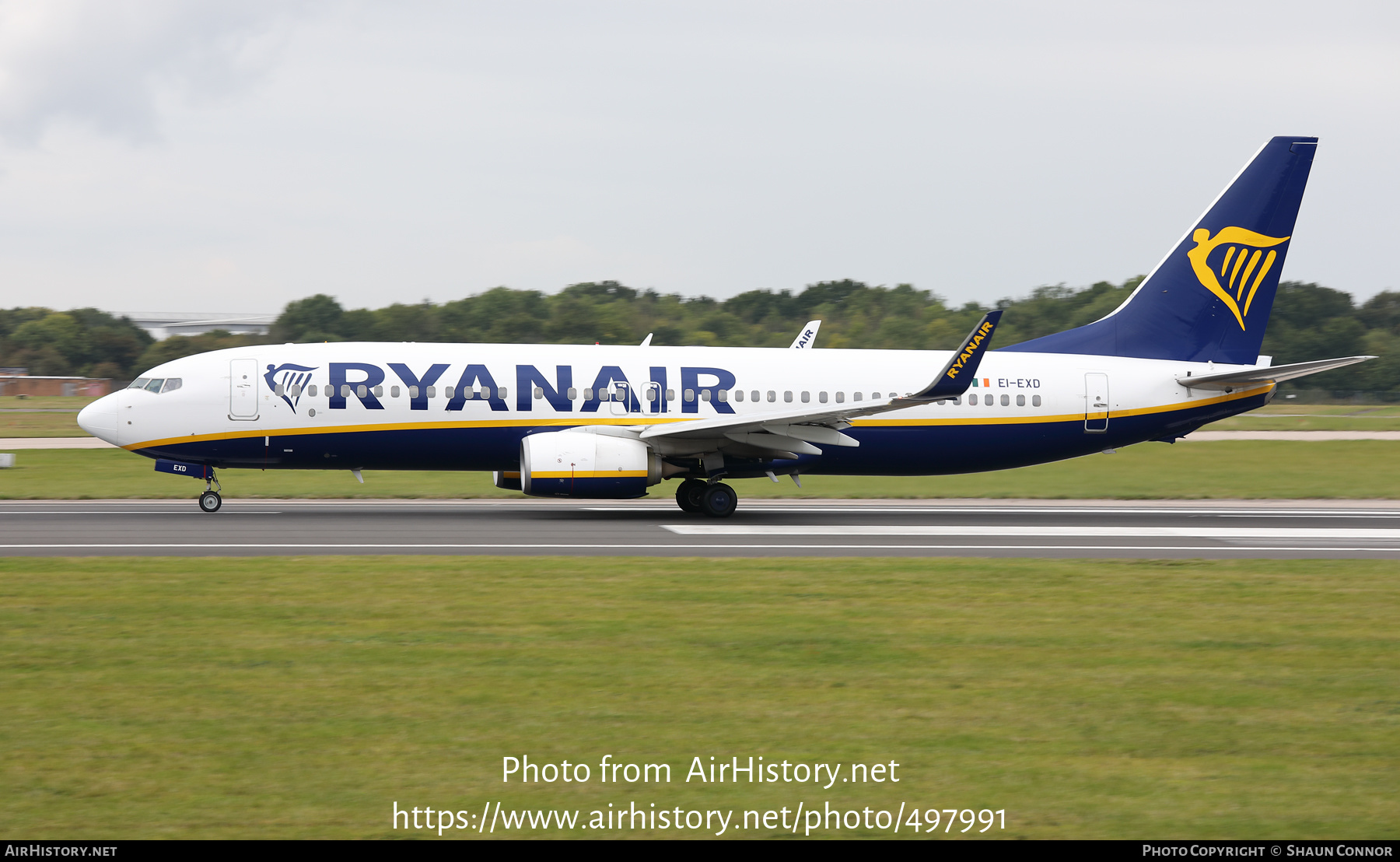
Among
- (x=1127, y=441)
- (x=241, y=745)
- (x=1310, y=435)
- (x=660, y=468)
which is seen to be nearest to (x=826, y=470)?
(x=660, y=468)

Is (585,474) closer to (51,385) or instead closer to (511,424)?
(511,424)

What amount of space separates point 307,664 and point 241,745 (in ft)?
7.29

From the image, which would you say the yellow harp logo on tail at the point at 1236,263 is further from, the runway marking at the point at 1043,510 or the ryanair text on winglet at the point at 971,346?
the ryanair text on winglet at the point at 971,346

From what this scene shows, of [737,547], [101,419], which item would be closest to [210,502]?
[101,419]

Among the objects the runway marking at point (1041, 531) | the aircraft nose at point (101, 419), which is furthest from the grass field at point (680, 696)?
the aircraft nose at point (101, 419)

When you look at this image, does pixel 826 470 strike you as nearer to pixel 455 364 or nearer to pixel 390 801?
pixel 455 364

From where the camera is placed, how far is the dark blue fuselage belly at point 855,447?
22.6 m

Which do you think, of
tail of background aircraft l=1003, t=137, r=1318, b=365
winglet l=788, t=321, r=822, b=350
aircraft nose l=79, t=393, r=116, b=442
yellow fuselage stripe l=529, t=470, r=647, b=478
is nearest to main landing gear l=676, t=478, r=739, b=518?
yellow fuselage stripe l=529, t=470, r=647, b=478

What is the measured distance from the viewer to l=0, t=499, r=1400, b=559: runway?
701 inches

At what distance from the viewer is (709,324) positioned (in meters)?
→ 74.6

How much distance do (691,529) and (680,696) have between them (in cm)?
1207

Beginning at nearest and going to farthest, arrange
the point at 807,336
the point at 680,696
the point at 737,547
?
the point at 680,696, the point at 737,547, the point at 807,336

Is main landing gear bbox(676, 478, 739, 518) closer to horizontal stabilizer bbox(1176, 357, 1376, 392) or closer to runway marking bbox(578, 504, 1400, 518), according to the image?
runway marking bbox(578, 504, 1400, 518)

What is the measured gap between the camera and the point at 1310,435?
46.6 meters
